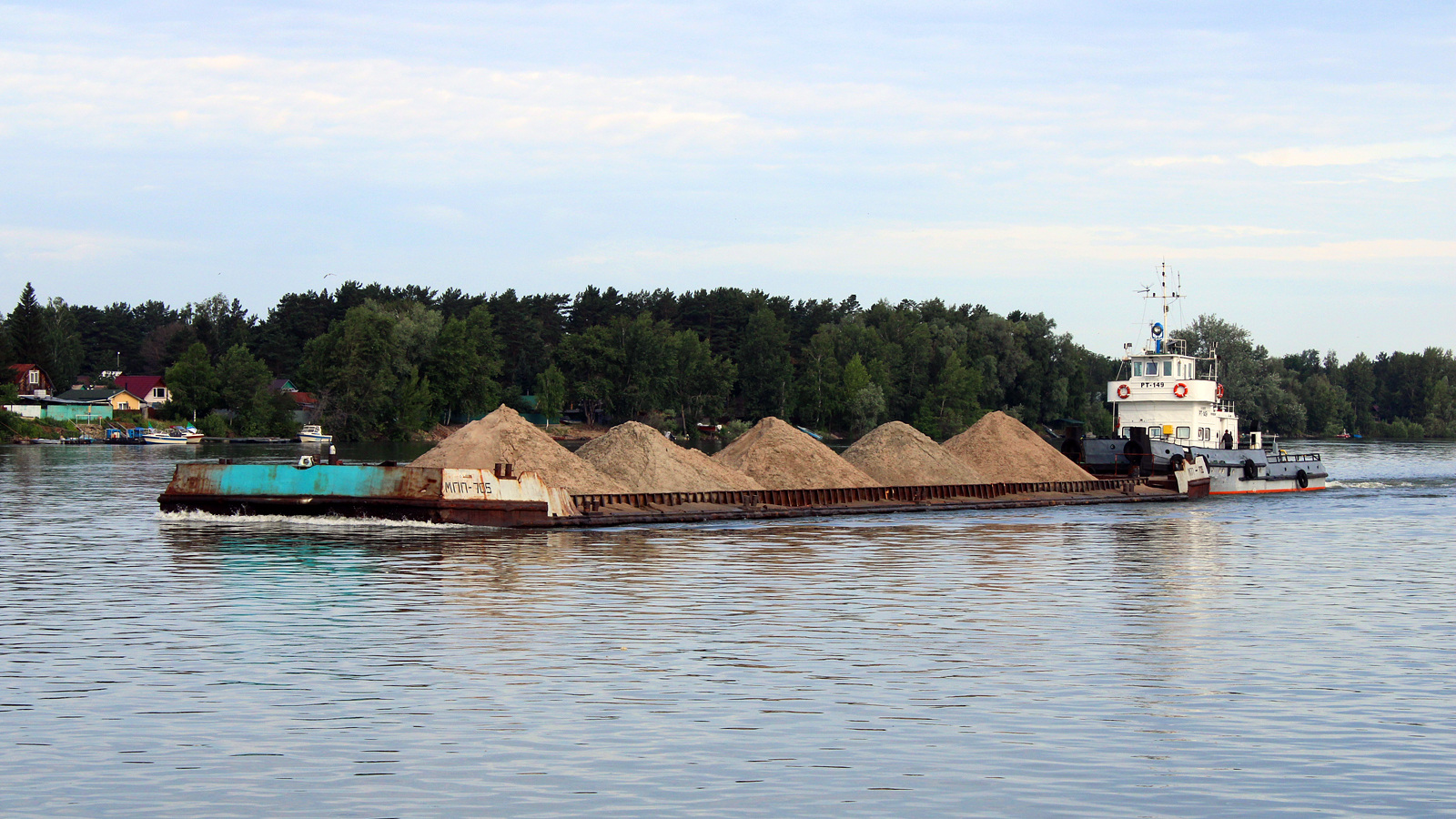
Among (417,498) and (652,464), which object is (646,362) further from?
(417,498)

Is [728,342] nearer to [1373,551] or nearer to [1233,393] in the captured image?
[1233,393]

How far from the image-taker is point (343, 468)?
37.8 meters

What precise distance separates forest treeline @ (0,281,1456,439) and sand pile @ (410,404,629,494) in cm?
9191

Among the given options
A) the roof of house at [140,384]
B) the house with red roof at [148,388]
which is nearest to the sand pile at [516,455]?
the house with red roof at [148,388]

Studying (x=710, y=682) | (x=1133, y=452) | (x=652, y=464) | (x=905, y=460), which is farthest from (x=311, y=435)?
(x=710, y=682)

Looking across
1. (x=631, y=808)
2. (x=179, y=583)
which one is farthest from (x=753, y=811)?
(x=179, y=583)

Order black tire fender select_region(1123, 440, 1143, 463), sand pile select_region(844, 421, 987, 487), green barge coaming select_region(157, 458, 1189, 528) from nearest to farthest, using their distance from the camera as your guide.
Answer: green barge coaming select_region(157, 458, 1189, 528)
sand pile select_region(844, 421, 987, 487)
black tire fender select_region(1123, 440, 1143, 463)

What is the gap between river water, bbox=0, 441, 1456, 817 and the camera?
12250mm

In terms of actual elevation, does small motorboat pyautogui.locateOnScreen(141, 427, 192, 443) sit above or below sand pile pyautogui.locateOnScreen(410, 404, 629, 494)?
above

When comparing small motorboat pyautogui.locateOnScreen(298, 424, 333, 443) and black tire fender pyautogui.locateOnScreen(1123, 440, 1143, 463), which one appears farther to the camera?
small motorboat pyautogui.locateOnScreen(298, 424, 333, 443)

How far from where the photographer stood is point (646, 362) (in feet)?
513

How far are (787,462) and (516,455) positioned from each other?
13095 millimetres

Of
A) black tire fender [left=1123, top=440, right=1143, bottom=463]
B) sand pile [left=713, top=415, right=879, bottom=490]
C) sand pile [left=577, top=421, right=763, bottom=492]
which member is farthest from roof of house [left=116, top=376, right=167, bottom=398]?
black tire fender [left=1123, top=440, right=1143, bottom=463]

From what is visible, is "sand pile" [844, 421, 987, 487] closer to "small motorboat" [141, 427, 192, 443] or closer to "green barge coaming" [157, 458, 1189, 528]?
"green barge coaming" [157, 458, 1189, 528]
